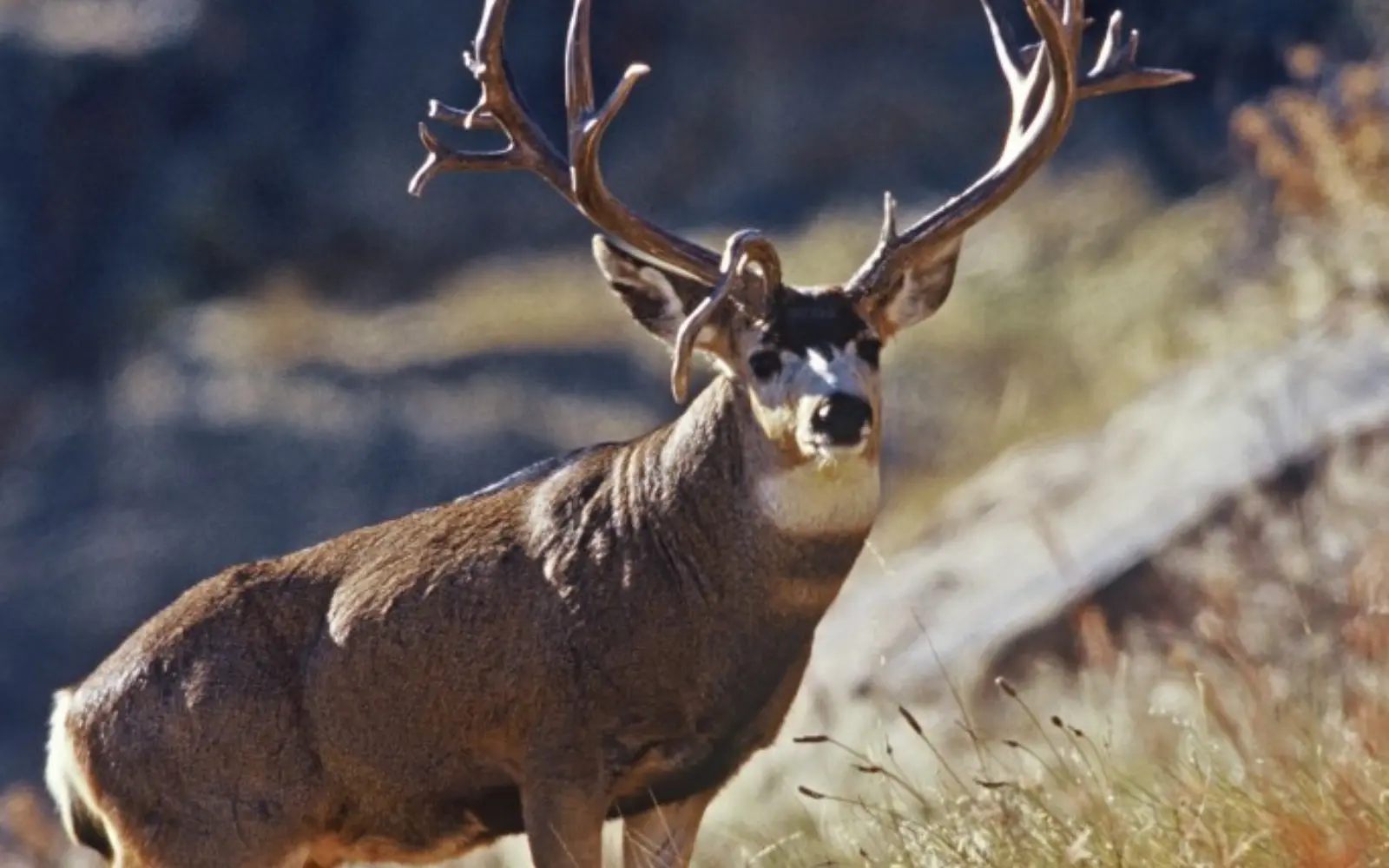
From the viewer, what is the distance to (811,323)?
26.1ft

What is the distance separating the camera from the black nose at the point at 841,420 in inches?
299

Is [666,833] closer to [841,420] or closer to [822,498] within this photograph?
[822,498]

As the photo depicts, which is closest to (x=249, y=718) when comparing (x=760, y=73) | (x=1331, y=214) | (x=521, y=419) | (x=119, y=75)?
(x=1331, y=214)

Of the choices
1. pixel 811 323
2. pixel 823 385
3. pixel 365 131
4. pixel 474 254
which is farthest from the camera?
pixel 365 131

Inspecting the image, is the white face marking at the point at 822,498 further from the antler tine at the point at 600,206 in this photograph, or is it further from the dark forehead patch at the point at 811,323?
A: the antler tine at the point at 600,206

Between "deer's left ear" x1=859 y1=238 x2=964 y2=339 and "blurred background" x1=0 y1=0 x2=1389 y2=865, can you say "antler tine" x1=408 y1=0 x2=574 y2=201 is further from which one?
"blurred background" x1=0 y1=0 x2=1389 y2=865

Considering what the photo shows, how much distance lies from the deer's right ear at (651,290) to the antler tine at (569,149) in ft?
0.12

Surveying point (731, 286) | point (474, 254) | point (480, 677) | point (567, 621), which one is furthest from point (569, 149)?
point (474, 254)

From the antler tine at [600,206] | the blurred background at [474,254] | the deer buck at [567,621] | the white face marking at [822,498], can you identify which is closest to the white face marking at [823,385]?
the deer buck at [567,621]

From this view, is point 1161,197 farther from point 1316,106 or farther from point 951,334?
point 1316,106

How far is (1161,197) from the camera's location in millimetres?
24516

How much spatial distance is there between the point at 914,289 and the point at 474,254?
22909mm

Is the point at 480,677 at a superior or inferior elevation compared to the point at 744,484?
inferior

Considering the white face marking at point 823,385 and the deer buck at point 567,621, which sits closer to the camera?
the white face marking at point 823,385
